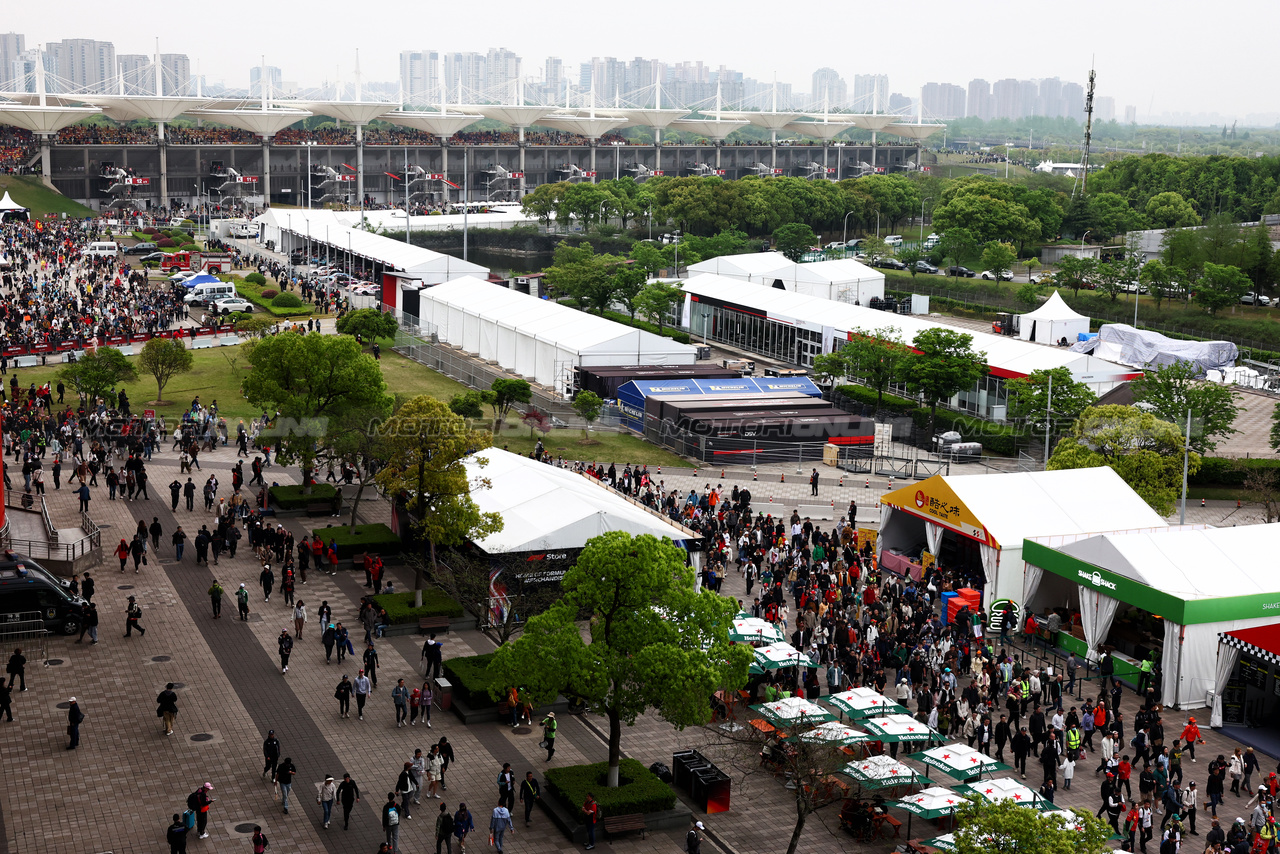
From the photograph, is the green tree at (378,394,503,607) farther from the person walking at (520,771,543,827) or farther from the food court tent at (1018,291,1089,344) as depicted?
the food court tent at (1018,291,1089,344)

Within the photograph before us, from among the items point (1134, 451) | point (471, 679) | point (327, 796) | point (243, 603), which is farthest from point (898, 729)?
point (1134, 451)

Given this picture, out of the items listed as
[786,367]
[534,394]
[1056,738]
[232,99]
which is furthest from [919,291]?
[232,99]

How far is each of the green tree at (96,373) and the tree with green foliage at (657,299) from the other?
26397 millimetres

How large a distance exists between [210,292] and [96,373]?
77.7 feet

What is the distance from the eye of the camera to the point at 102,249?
2943 inches

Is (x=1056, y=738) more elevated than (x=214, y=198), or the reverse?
(x=214, y=198)

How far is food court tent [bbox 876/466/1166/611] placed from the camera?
27.5 metres

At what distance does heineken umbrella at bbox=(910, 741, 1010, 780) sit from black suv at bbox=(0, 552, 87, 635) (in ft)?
53.1

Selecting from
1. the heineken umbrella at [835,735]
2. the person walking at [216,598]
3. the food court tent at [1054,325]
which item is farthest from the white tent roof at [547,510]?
the food court tent at [1054,325]

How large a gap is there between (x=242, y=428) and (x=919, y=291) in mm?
51494

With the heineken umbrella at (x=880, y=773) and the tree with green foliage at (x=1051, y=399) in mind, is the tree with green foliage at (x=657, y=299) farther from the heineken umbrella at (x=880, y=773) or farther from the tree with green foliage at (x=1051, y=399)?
the heineken umbrella at (x=880, y=773)

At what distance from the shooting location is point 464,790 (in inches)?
763

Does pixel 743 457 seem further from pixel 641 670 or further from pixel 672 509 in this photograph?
pixel 641 670

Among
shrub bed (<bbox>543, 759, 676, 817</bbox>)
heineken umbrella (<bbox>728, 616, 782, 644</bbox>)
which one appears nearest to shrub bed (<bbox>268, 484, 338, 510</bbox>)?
heineken umbrella (<bbox>728, 616, 782, 644</bbox>)
